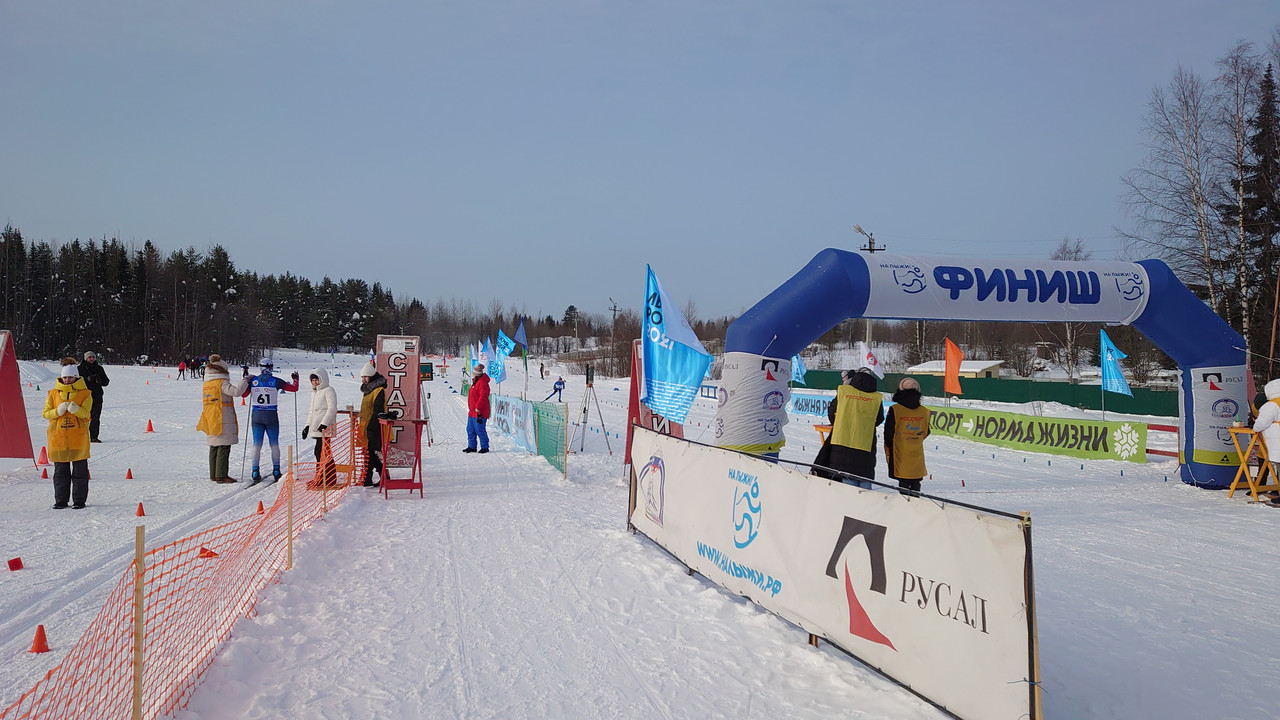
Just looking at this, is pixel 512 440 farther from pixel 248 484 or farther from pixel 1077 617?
pixel 1077 617

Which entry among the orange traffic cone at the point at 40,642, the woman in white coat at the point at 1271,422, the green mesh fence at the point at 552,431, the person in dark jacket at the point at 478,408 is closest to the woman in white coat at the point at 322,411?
the person in dark jacket at the point at 478,408

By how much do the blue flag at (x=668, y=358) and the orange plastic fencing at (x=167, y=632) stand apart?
4263mm

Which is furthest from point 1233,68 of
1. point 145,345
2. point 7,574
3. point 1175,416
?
point 145,345

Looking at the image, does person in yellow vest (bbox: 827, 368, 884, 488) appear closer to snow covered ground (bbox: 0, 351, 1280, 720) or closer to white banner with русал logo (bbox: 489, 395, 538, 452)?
snow covered ground (bbox: 0, 351, 1280, 720)

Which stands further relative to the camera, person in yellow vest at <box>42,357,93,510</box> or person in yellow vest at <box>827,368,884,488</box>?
person in yellow vest at <box>42,357,93,510</box>

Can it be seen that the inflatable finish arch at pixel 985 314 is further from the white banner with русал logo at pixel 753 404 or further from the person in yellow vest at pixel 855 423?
the person in yellow vest at pixel 855 423

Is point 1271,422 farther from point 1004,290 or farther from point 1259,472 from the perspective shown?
point 1004,290

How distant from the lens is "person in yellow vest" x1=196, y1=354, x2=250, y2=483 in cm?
1001

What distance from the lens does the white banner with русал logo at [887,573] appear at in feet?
10.7

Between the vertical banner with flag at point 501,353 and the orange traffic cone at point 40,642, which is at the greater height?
the vertical banner with flag at point 501,353

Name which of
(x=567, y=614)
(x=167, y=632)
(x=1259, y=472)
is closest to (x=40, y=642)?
(x=167, y=632)

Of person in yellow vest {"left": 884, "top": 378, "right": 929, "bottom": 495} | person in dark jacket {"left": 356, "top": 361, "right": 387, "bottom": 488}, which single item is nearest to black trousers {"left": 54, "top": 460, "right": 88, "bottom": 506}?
person in dark jacket {"left": 356, "top": 361, "right": 387, "bottom": 488}

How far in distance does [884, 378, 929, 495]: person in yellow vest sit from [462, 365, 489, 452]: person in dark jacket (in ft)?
27.5

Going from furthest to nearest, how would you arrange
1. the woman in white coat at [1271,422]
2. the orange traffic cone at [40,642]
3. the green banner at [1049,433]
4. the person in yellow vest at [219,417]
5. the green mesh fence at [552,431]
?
the green banner at [1049,433] < the green mesh fence at [552,431] < the person in yellow vest at [219,417] < the woman in white coat at [1271,422] < the orange traffic cone at [40,642]
